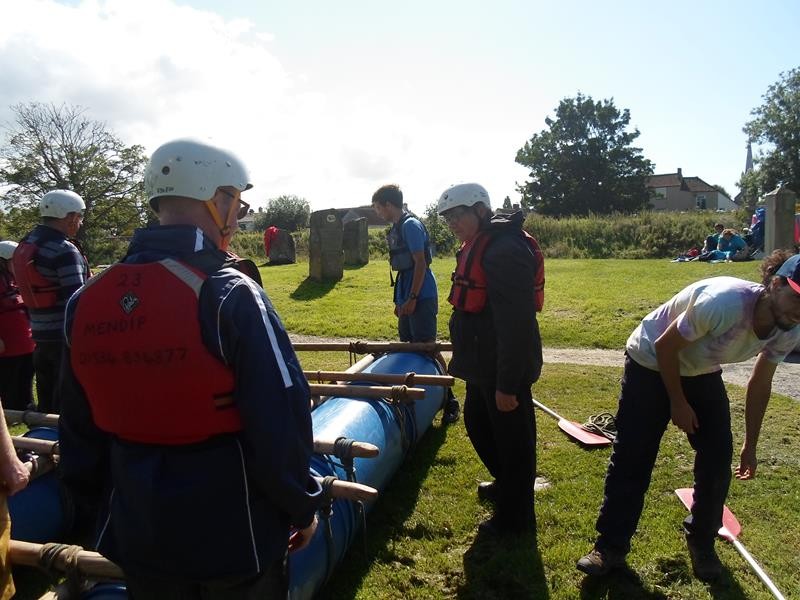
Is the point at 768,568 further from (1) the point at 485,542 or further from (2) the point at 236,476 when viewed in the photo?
(2) the point at 236,476

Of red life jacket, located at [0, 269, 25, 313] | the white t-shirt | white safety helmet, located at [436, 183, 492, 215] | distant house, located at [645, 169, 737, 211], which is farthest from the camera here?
distant house, located at [645, 169, 737, 211]

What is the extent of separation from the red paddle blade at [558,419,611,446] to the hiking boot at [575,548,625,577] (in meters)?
1.90

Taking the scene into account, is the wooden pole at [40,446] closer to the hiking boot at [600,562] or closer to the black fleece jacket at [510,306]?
the black fleece jacket at [510,306]

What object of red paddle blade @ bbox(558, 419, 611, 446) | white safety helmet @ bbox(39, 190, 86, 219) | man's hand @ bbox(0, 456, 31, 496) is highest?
white safety helmet @ bbox(39, 190, 86, 219)

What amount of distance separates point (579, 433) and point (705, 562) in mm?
2116

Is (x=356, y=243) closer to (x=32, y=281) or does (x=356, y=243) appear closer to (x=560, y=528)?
(x=32, y=281)

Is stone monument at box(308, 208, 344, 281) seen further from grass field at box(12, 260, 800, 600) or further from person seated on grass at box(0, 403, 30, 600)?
person seated on grass at box(0, 403, 30, 600)

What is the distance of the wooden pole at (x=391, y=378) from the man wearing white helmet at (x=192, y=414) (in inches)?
111

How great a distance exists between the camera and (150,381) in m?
1.70

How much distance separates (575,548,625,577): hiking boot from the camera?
344 centimetres

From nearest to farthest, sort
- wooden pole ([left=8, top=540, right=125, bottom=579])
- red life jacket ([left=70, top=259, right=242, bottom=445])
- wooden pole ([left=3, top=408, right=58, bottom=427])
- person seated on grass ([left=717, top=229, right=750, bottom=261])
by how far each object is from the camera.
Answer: red life jacket ([left=70, top=259, right=242, bottom=445]) → wooden pole ([left=8, top=540, right=125, bottom=579]) → wooden pole ([left=3, top=408, right=58, bottom=427]) → person seated on grass ([left=717, top=229, right=750, bottom=261])

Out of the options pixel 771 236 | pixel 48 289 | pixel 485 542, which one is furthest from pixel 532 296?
pixel 771 236

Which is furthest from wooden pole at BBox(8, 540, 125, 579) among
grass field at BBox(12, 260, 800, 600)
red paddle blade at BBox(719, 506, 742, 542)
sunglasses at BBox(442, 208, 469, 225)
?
red paddle blade at BBox(719, 506, 742, 542)

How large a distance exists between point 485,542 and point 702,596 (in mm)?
1263
